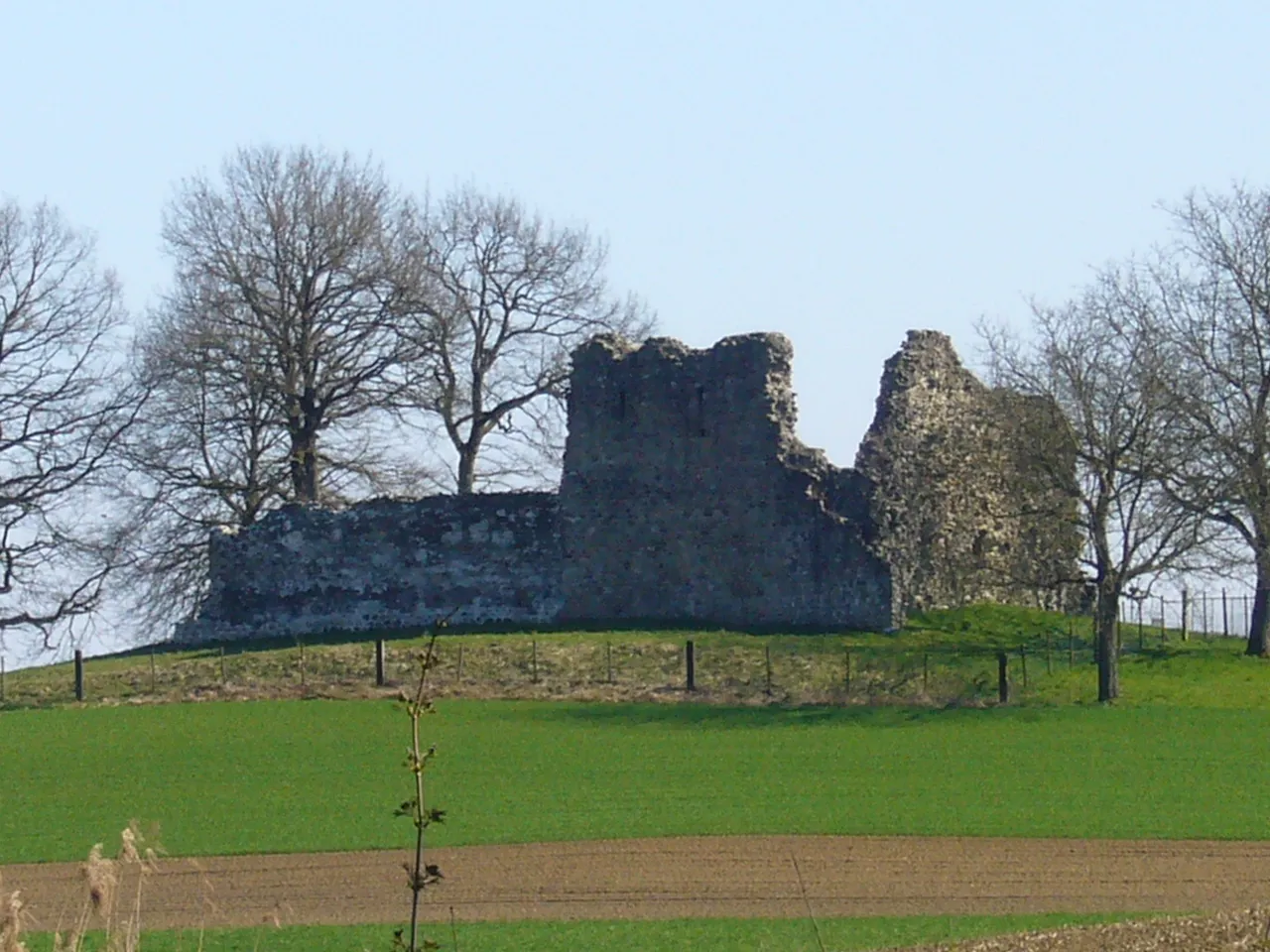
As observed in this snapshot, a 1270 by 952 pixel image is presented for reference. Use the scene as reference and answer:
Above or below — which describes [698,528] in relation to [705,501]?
below

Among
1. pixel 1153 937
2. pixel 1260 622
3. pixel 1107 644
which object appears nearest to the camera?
pixel 1153 937

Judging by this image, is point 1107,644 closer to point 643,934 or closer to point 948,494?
point 948,494

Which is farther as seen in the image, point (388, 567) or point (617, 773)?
point (388, 567)

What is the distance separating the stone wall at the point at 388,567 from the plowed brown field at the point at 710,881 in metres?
16.1

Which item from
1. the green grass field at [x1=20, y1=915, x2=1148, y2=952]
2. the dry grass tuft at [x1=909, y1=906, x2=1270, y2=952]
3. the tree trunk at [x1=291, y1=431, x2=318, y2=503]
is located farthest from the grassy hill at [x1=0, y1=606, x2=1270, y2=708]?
the dry grass tuft at [x1=909, y1=906, x2=1270, y2=952]

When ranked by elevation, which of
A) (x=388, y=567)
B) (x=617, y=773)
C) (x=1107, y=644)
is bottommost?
(x=617, y=773)

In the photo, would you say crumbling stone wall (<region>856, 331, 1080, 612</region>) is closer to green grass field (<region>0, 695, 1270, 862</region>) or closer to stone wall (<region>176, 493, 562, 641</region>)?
green grass field (<region>0, 695, 1270, 862</region>)

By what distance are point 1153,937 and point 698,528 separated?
72.9ft

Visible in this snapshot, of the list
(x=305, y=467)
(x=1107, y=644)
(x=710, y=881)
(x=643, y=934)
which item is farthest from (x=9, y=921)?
(x=305, y=467)

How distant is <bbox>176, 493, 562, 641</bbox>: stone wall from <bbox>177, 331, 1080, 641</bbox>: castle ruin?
3 cm

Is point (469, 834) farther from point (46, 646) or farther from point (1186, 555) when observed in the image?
point (46, 646)

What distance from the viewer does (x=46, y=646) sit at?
42.4m

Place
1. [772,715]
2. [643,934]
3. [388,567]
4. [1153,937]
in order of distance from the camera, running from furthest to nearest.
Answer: [388,567], [772,715], [643,934], [1153,937]

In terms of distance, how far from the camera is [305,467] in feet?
143
